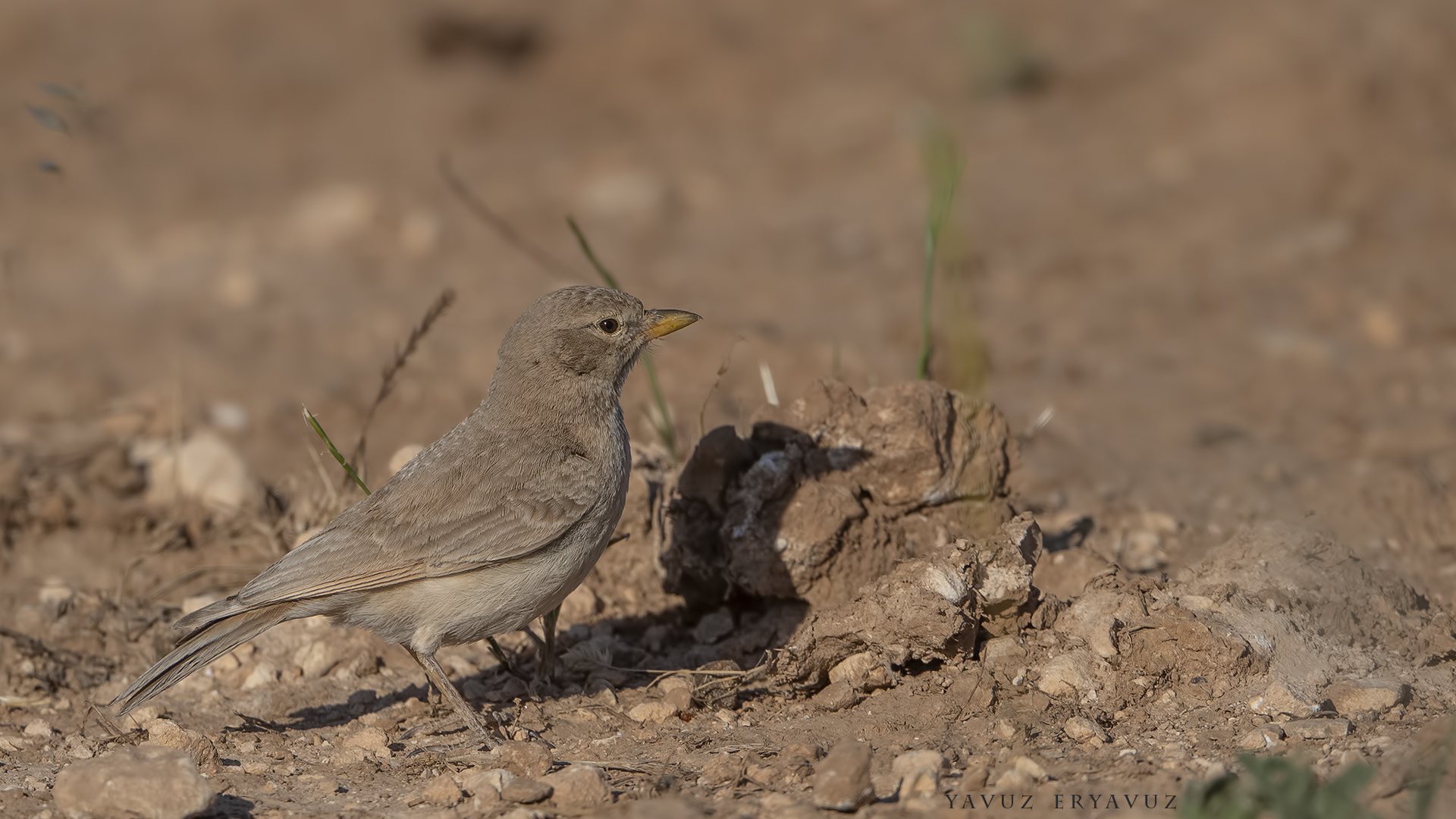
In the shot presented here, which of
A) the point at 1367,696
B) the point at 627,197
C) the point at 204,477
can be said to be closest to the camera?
the point at 1367,696

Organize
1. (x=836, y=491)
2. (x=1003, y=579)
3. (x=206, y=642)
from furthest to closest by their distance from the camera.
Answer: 1. (x=836, y=491)
2. (x=1003, y=579)
3. (x=206, y=642)

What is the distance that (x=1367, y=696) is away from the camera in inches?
164

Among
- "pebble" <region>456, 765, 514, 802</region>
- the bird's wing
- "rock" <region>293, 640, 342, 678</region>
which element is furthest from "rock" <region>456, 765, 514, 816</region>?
"rock" <region>293, 640, 342, 678</region>

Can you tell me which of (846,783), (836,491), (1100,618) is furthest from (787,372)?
(846,783)

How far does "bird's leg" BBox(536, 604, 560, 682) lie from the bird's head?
2.92ft

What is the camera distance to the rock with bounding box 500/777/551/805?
12.5 ft

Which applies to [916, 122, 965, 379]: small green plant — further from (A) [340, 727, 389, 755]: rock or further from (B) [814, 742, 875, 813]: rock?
(A) [340, 727, 389, 755]: rock

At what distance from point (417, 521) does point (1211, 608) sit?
274 centimetres

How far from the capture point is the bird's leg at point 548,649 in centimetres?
508

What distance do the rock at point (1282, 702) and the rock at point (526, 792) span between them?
218 centimetres

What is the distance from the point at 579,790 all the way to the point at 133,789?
1.22m

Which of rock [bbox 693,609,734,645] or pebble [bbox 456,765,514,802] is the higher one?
pebble [bbox 456,765,514,802]

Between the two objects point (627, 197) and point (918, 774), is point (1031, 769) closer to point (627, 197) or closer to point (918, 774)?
point (918, 774)

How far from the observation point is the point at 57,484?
6.47 m
